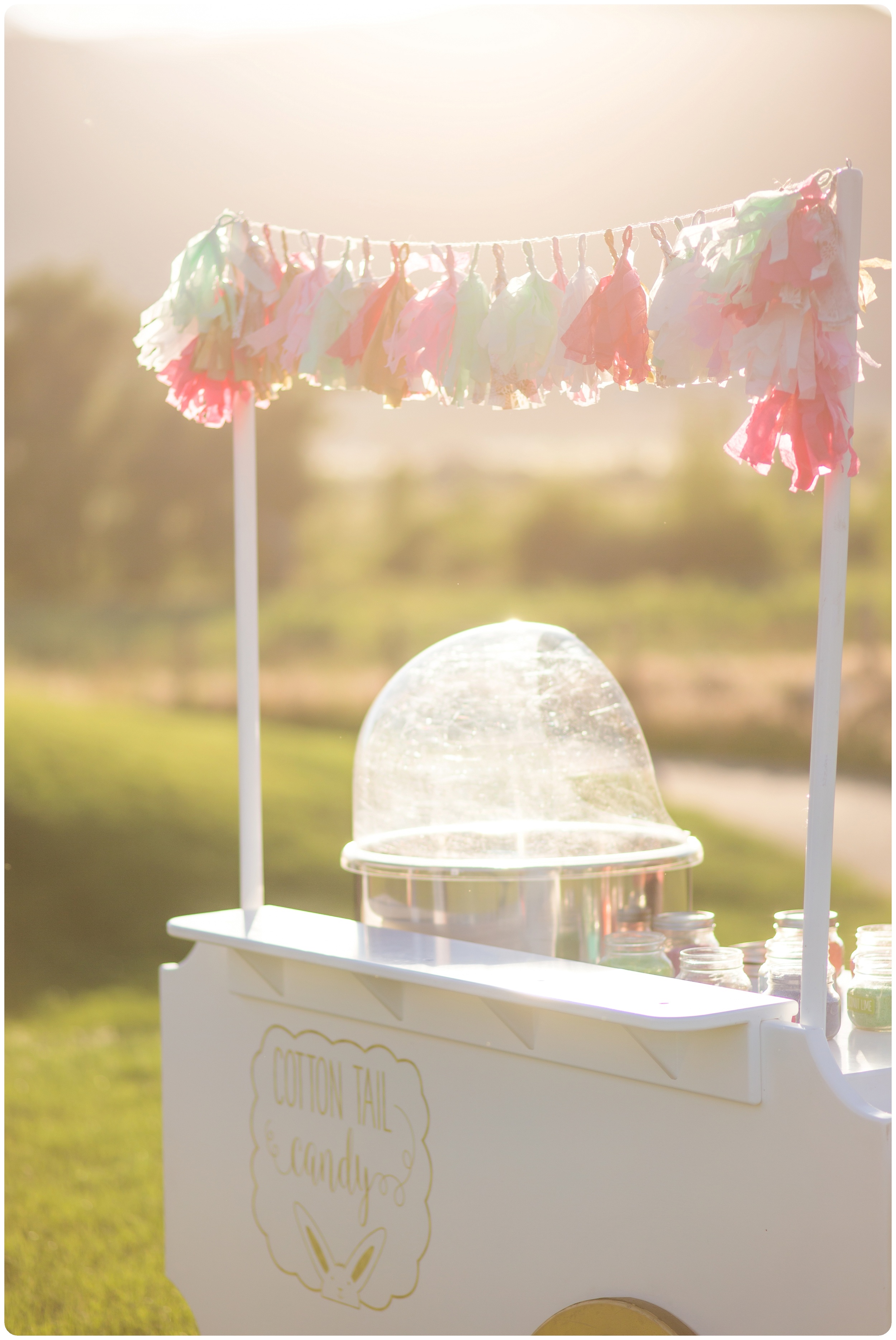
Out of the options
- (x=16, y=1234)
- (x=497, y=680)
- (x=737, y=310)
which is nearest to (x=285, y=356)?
(x=497, y=680)

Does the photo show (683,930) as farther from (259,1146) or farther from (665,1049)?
(259,1146)

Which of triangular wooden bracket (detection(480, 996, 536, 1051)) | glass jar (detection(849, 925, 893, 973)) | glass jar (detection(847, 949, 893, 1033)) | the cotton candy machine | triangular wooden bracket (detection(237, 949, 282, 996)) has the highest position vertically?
the cotton candy machine

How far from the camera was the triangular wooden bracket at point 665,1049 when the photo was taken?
1.83 metres

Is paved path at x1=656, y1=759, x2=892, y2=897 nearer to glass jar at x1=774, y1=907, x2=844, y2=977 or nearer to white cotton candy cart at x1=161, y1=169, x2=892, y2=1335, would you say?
white cotton candy cart at x1=161, y1=169, x2=892, y2=1335

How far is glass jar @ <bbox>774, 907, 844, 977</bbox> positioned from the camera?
2.12 m

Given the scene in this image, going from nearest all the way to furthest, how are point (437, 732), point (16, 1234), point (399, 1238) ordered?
point (399, 1238) < point (437, 732) < point (16, 1234)

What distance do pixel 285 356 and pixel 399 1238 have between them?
1666 mm

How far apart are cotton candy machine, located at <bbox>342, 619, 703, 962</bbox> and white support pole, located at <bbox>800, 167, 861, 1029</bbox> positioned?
0.63m

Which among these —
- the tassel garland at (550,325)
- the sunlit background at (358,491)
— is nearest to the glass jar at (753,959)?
the tassel garland at (550,325)

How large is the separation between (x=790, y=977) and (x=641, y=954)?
273 mm

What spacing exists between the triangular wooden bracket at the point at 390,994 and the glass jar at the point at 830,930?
2.14 ft

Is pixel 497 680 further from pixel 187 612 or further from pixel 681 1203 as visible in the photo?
pixel 187 612

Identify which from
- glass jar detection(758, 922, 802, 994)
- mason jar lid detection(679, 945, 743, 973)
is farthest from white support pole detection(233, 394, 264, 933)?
glass jar detection(758, 922, 802, 994)

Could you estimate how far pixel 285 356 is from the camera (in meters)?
2.54
